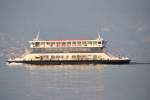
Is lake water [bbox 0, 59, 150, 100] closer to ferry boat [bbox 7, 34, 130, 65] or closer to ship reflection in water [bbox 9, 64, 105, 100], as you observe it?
ship reflection in water [bbox 9, 64, 105, 100]

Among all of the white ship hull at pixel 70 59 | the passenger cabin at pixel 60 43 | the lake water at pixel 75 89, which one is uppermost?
the passenger cabin at pixel 60 43

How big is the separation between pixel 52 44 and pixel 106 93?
2541 inches

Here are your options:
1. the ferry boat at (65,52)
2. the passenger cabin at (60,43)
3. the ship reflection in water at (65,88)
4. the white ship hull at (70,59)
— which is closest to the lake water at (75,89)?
the ship reflection in water at (65,88)

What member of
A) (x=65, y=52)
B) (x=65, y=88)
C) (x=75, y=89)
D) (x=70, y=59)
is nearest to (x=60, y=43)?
(x=65, y=52)

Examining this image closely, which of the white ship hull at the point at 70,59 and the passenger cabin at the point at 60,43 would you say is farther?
the passenger cabin at the point at 60,43

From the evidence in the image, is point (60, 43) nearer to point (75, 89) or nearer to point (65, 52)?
point (65, 52)

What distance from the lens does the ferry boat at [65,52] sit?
4744 inches

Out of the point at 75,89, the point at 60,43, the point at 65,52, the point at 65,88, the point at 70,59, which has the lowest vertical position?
the point at 75,89

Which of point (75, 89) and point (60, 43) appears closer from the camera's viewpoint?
point (75, 89)

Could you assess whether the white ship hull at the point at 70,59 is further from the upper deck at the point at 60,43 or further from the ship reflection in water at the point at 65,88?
the ship reflection in water at the point at 65,88

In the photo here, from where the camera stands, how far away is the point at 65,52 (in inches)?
4845

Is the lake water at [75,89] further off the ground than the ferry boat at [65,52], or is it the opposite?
the ferry boat at [65,52]

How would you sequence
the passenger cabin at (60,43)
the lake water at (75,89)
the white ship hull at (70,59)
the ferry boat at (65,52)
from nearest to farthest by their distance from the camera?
the lake water at (75,89), the white ship hull at (70,59), the ferry boat at (65,52), the passenger cabin at (60,43)

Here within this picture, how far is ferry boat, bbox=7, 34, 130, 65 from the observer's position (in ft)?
395
